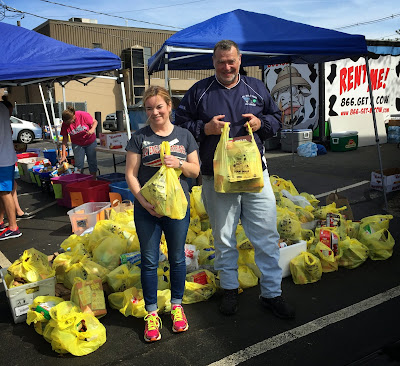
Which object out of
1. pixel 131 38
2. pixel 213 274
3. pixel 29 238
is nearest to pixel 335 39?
pixel 213 274

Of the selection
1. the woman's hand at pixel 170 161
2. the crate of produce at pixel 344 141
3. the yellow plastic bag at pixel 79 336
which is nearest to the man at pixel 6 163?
the yellow plastic bag at pixel 79 336

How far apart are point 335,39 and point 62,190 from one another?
5.14 m

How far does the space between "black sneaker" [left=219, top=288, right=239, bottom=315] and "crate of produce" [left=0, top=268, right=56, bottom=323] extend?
1484 millimetres

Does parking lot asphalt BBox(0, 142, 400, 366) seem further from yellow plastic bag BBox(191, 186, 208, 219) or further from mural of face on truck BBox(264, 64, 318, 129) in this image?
mural of face on truck BBox(264, 64, 318, 129)

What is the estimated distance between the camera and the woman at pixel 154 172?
2725 millimetres

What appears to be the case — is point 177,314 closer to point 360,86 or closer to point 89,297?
point 89,297

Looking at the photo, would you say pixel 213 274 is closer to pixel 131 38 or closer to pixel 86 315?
pixel 86 315

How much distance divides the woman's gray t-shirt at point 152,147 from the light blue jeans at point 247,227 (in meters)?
0.45

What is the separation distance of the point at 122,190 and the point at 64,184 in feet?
4.35

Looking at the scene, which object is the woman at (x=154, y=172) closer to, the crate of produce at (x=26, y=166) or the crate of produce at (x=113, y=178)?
the crate of produce at (x=113, y=178)

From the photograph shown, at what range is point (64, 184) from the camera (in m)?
6.95

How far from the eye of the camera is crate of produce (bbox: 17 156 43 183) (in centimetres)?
948

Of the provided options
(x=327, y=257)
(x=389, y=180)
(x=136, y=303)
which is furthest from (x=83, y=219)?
(x=389, y=180)

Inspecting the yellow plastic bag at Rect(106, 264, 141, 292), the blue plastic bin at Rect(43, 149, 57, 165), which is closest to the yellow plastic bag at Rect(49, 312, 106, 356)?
the yellow plastic bag at Rect(106, 264, 141, 292)
